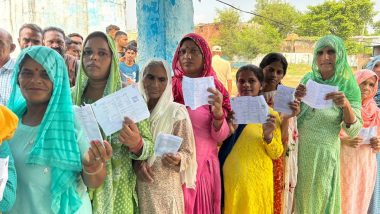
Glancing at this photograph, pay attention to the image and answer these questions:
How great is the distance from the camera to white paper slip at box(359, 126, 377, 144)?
3.48 m

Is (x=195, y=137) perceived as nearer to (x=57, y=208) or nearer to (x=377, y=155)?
(x=57, y=208)

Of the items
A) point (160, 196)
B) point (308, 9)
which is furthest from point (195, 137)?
point (308, 9)

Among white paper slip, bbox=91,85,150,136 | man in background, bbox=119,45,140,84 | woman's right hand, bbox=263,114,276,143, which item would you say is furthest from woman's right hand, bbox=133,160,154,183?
man in background, bbox=119,45,140,84

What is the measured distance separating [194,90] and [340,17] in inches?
1161

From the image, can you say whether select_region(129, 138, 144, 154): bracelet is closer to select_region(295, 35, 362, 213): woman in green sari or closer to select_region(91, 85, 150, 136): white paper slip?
select_region(91, 85, 150, 136): white paper slip

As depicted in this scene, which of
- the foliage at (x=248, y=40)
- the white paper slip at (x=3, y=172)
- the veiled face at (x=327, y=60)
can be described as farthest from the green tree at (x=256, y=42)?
the white paper slip at (x=3, y=172)

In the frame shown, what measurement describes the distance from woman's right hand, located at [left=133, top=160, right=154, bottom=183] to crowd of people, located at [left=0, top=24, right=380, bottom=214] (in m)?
0.01

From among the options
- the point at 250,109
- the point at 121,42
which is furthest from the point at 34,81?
the point at 121,42

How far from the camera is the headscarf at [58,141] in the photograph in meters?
1.83

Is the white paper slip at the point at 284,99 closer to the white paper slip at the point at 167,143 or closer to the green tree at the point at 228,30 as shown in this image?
the white paper slip at the point at 167,143

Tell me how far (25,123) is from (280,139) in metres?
1.91

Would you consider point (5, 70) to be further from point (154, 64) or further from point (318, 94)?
point (318, 94)

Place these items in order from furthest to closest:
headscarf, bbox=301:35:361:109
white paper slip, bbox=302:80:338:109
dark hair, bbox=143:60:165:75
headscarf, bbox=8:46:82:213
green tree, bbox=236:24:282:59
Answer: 1. green tree, bbox=236:24:282:59
2. headscarf, bbox=301:35:361:109
3. white paper slip, bbox=302:80:338:109
4. dark hair, bbox=143:60:165:75
5. headscarf, bbox=8:46:82:213

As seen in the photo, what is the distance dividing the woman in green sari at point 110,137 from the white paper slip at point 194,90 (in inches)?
14.8
